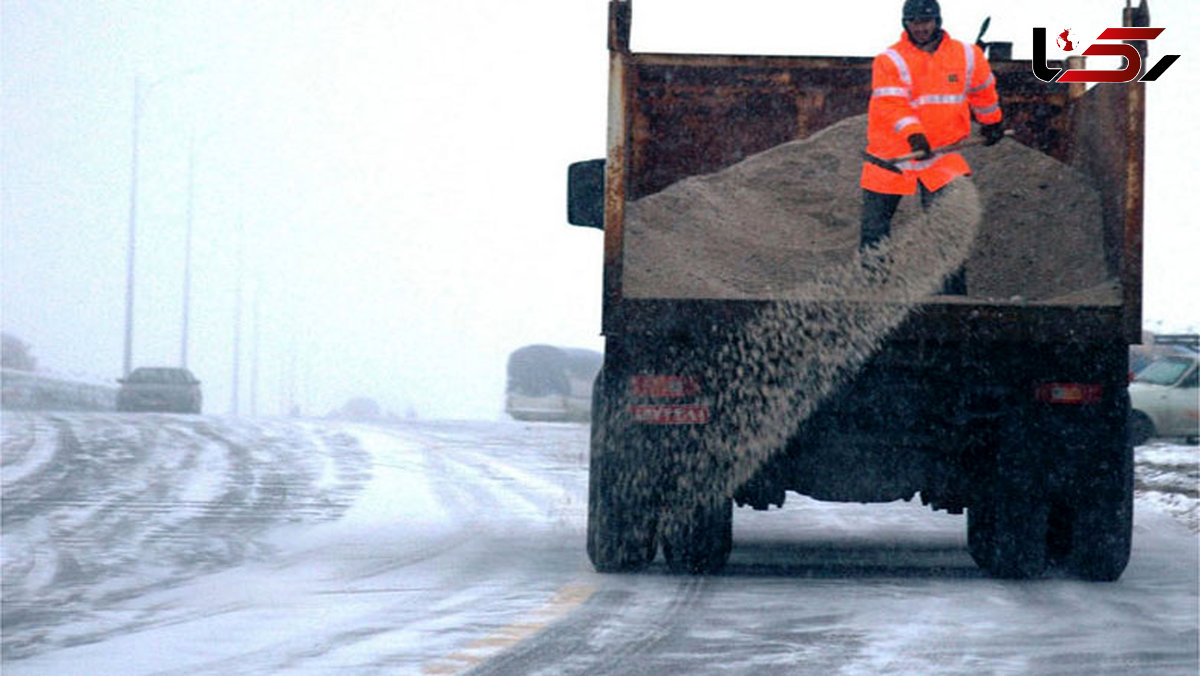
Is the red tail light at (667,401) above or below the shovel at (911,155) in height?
below

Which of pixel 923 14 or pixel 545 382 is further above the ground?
pixel 923 14

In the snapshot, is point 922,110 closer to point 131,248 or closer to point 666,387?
point 666,387

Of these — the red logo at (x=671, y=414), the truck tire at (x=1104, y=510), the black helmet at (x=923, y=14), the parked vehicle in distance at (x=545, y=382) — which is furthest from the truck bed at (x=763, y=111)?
the parked vehicle in distance at (x=545, y=382)

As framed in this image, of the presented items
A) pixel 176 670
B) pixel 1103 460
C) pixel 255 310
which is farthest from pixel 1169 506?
pixel 255 310

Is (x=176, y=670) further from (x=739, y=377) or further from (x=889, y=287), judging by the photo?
(x=889, y=287)

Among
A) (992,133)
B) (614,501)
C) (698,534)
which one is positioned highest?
(992,133)

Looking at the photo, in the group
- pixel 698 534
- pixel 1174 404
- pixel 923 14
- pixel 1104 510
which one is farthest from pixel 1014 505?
pixel 1174 404

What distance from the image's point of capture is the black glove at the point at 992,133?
939 centimetres

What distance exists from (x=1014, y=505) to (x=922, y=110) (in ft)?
6.66

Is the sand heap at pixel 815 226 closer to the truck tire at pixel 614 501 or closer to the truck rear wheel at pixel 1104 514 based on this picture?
the truck tire at pixel 614 501

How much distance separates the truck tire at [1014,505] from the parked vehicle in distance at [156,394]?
107ft

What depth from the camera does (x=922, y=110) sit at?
9555 millimetres

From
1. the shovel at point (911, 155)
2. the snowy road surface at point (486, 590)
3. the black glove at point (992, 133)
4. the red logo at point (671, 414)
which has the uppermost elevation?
the black glove at point (992, 133)

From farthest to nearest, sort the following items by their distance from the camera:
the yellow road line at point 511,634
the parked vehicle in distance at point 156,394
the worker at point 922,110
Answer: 1. the parked vehicle in distance at point 156,394
2. the worker at point 922,110
3. the yellow road line at point 511,634
